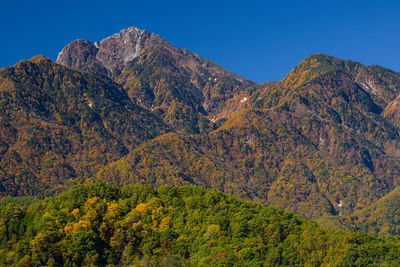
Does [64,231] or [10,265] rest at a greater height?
[64,231]

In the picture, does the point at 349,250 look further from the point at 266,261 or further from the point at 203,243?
the point at 203,243

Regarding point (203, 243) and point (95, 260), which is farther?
point (203, 243)

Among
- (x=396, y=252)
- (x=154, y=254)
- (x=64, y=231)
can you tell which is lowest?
(x=396, y=252)

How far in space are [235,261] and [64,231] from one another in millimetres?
66709

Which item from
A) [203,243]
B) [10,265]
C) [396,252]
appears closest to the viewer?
[10,265]

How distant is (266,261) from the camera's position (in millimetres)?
180875

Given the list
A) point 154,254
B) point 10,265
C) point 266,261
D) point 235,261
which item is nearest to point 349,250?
point 266,261

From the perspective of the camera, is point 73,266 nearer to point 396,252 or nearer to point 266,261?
point 266,261

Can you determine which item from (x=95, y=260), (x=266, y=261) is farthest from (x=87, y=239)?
(x=266, y=261)

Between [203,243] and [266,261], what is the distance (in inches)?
1143

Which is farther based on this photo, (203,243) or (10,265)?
(203,243)

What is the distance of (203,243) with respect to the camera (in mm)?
199375

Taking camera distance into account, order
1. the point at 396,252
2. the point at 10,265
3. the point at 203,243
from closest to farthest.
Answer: the point at 10,265 → the point at 396,252 → the point at 203,243

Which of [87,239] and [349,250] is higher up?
[87,239]
